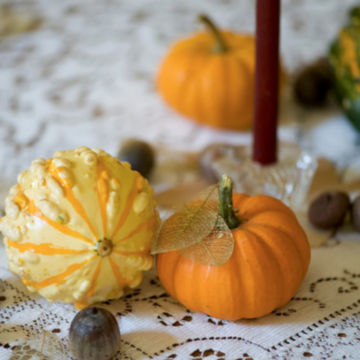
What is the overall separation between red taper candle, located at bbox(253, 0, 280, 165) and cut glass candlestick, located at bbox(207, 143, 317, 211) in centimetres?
3

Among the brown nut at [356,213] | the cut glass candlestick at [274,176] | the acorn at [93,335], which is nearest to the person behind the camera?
the acorn at [93,335]

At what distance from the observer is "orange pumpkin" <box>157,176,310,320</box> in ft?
2.10

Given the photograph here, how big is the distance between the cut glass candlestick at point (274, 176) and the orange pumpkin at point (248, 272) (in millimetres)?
256

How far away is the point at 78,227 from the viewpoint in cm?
63

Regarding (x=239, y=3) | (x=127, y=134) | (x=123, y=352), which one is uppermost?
(x=239, y=3)

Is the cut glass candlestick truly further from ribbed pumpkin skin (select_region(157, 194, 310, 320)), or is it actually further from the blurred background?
ribbed pumpkin skin (select_region(157, 194, 310, 320))

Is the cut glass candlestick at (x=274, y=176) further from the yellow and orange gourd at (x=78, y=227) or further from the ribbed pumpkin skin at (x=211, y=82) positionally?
the yellow and orange gourd at (x=78, y=227)

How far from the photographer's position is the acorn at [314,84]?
122cm

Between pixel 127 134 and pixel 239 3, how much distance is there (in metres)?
0.76

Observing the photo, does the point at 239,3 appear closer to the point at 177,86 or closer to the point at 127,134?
the point at 177,86

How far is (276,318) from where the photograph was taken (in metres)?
0.69

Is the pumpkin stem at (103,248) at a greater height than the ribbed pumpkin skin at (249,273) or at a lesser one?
greater

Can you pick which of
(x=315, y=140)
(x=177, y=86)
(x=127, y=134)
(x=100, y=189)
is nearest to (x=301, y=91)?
(x=315, y=140)

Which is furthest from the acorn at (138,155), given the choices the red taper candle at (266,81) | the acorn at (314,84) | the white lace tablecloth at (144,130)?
the acorn at (314,84)
